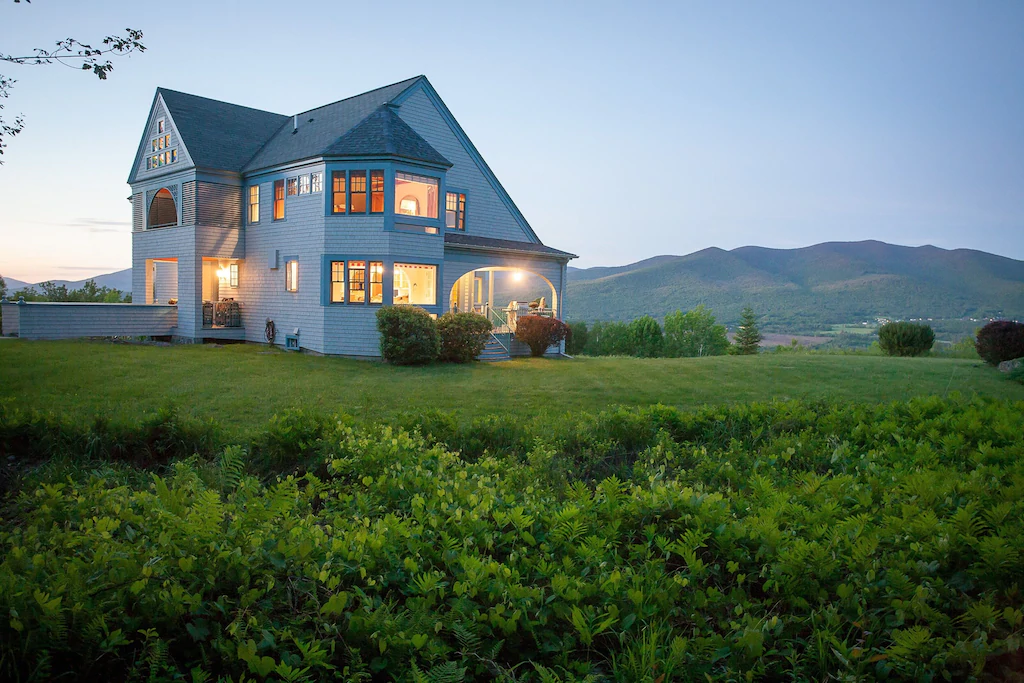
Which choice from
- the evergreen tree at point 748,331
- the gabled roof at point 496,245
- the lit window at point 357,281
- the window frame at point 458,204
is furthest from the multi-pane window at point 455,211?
the evergreen tree at point 748,331

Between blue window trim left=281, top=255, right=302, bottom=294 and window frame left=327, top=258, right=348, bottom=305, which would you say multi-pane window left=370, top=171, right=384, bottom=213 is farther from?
blue window trim left=281, top=255, right=302, bottom=294

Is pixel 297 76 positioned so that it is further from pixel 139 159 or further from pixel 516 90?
pixel 516 90

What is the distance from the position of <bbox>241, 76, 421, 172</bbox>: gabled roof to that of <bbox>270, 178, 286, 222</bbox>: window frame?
65 centimetres

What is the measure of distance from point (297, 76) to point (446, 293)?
16960mm

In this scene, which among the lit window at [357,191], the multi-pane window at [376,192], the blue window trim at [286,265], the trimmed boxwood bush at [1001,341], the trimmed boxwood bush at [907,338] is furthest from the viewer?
the trimmed boxwood bush at [907,338]

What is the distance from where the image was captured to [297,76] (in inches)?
1193

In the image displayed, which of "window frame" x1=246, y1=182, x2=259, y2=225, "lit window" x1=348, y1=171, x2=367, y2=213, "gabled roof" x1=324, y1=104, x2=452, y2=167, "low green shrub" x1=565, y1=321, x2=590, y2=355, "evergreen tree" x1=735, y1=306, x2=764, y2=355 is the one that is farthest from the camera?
"evergreen tree" x1=735, y1=306, x2=764, y2=355

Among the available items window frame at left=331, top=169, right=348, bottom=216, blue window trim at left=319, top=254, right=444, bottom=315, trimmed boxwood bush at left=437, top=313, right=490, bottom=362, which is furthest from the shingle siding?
trimmed boxwood bush at left=437, top=313, right=490, bottom=362

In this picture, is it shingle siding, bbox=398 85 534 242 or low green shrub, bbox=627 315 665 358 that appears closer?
shingle siding, bbox=398 85 534 242

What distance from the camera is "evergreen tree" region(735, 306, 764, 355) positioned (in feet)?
180

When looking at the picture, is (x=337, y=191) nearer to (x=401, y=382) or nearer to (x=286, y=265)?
(x=286, y=265)

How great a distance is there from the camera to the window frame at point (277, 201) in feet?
69.6

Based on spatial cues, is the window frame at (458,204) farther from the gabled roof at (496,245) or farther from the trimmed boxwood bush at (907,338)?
the trimmed boxwood bush at (907,338)

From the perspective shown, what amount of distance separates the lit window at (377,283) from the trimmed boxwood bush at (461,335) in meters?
2.12
